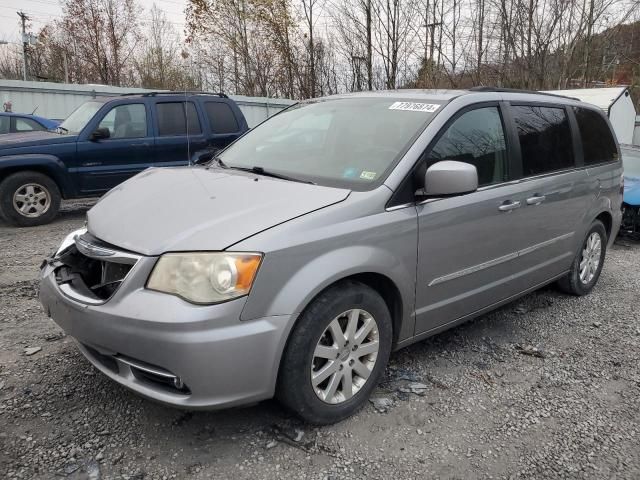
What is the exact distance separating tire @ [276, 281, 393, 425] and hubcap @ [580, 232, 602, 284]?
9.05 ft

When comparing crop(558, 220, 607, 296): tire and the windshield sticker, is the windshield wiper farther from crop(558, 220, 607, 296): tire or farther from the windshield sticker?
crop(558, 220, 607, 296): tire

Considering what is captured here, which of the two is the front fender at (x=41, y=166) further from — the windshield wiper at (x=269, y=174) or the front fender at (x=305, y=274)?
the front fender at (x=305, y=274)

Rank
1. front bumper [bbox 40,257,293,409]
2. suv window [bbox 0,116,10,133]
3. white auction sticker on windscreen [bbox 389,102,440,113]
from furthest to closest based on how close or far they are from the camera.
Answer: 1. suv window [bbox 0,116,10,133]
2. white auction sticker on windscreen [bbox 389,102,440,113]
3. front bumper [bbox 40,257,293,409]

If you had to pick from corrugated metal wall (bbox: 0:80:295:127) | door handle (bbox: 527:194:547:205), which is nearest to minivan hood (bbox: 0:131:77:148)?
door handle (bbox: 527:194:547:205)

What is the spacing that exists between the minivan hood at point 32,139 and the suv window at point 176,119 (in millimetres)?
1259

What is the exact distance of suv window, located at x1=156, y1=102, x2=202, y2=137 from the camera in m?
8.02

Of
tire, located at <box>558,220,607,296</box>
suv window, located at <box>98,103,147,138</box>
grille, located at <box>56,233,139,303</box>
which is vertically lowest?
tire, located at <box>558,220,607,296</box>

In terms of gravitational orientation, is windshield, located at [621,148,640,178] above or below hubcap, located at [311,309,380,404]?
above

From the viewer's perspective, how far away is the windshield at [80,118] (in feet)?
25.0

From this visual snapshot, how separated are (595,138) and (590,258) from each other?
1.09 meters

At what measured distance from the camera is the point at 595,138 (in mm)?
4703

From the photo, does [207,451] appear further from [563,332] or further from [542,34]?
[542,34]

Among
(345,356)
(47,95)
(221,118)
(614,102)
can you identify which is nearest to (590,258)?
(345,356)

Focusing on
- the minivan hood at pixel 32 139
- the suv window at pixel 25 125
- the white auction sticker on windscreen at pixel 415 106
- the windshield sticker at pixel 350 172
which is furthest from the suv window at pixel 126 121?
the windshield sticker at pixel 350 172
